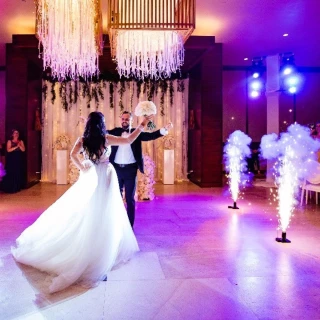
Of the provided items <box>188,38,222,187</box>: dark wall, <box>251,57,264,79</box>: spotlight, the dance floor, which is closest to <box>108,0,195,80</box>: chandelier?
the dance floor

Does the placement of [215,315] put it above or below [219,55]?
below

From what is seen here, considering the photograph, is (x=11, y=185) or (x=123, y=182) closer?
(x=123, y=182)

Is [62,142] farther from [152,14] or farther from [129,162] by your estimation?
[152,14]

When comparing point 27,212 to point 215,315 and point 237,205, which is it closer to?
point 237,205

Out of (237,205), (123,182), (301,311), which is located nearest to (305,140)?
(237,205)

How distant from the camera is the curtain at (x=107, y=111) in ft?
42.1

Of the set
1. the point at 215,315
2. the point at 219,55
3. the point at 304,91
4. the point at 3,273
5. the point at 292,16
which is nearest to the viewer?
the point at 215,315

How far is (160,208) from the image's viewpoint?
7.77 m

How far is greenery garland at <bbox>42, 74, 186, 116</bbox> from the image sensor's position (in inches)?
503

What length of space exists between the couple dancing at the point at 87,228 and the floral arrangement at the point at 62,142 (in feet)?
26.2

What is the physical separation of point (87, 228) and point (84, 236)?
0.08 metres

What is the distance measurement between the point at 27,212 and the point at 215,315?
16.3 ft

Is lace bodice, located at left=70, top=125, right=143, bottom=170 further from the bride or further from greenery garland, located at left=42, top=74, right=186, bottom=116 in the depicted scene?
greenery garland, located at left=42, top=74, right=186, bottom=116

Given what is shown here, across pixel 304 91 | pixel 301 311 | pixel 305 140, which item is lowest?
pixel 301 311
